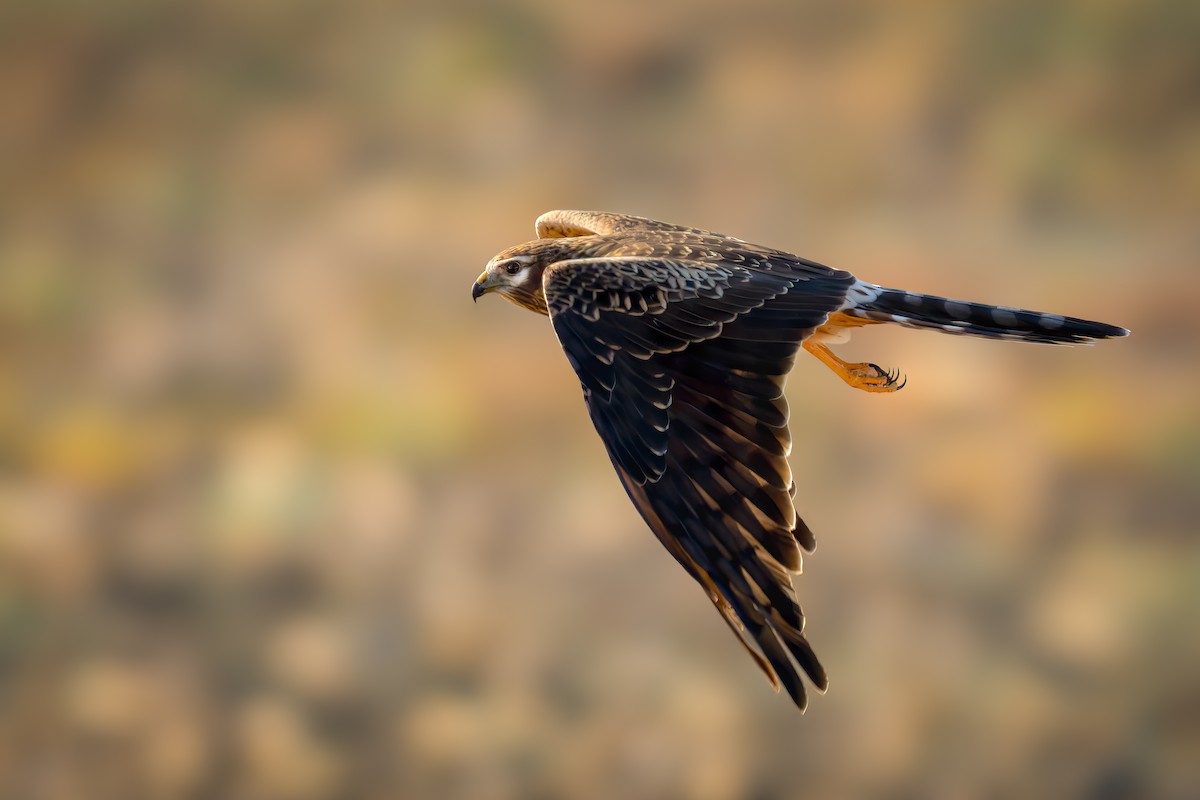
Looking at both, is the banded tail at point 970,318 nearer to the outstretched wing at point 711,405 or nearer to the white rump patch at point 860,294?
the white rump patch at point 860,294

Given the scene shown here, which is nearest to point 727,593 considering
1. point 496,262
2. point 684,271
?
point 684,271

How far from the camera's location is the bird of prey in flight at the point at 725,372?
589 centimetres

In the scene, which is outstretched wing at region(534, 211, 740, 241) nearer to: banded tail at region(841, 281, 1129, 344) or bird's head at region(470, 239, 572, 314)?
bird's head at region(470, 239, 572, 314)

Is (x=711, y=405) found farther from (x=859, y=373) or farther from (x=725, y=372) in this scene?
(x=859, y=373)

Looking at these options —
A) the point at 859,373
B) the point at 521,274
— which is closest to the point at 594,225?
the point at 521,274

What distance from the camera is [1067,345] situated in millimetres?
6730

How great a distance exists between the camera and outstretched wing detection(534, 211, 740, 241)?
8.23 m

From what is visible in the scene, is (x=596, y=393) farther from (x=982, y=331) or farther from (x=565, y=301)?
(x=982, y=331)

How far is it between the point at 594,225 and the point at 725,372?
2.63 meters

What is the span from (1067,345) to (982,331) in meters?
0.43

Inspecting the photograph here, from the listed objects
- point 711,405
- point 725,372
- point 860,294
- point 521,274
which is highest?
point 521,274

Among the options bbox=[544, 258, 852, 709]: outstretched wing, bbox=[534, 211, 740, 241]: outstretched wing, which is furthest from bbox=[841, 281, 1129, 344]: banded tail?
bbox=[534, 211, 740, 241]: outstretched wing

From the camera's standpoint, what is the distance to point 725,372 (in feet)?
21.0

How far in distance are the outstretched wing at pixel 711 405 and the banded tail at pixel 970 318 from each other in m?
0.19
